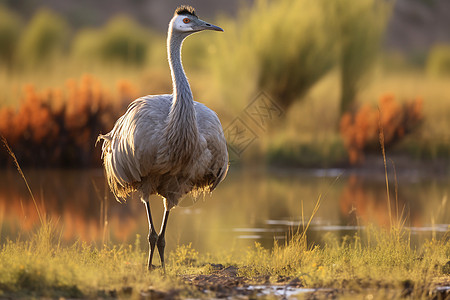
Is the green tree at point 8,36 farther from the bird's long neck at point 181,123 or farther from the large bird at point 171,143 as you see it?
the bird's long neck at point 181,123

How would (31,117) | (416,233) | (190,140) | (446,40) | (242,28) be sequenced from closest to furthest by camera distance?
(190,140) → (416,233) → (31,117) → (242,28) → (446,40)

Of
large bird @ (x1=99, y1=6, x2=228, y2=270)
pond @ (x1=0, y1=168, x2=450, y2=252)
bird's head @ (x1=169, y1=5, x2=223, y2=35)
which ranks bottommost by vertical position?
pond @ (x1=0, y1=168, x2=450, y2=252)

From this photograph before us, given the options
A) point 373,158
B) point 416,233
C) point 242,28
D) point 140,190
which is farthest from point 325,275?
point 242,28

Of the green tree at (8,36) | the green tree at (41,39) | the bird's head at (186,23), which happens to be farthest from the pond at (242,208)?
the green tree at (8,36)

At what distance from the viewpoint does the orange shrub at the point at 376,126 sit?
17016mm

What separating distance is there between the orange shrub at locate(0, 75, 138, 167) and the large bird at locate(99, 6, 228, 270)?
9147mm

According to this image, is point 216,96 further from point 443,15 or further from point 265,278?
Answer: point 443,15

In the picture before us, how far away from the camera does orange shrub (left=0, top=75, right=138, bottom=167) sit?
16.1 meters

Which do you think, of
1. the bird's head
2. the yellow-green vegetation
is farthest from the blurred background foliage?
the bird's head

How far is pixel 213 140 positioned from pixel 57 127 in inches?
391

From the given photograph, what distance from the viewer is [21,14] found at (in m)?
53.9

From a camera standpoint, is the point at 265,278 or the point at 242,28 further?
the point at 242,28

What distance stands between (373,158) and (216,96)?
4.68 m

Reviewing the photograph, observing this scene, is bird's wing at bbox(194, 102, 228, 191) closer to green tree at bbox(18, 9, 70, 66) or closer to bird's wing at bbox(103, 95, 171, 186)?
bird's wing at bbox(103, 95, 171, 186)
